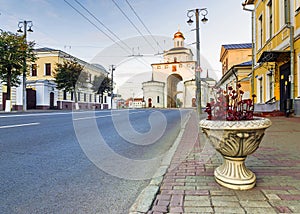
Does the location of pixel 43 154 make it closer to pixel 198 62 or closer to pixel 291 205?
pixel 291 205

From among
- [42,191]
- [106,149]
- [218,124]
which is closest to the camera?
[218,124]

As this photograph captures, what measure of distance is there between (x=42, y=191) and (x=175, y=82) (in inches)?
2858

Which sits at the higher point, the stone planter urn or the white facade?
the white facade

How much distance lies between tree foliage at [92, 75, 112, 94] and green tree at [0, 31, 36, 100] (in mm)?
18805

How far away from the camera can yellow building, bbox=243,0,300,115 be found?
10602 millimetres

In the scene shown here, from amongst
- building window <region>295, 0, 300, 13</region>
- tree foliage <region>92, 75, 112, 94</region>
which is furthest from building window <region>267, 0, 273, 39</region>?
tree foliage <region>92, 75, 112, 94</region>

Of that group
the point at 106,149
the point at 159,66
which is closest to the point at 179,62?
the point at 159,66

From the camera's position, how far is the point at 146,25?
639 inches

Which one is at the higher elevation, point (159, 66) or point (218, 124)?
point (159, 66)

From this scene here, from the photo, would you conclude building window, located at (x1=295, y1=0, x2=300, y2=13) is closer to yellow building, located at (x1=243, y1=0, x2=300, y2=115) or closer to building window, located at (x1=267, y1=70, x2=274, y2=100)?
yellow building, located at (x1=243, y1=0, x2=300, y2=115)

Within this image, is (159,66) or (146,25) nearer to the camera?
(146,25)

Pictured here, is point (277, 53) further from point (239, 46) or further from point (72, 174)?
point (239, 46)

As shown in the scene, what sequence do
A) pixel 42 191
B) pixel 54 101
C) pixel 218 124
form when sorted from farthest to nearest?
pixel 54 101, pixel 42 191, pixel 218 124

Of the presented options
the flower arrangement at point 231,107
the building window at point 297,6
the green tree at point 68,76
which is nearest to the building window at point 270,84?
the building window at point 297,6
